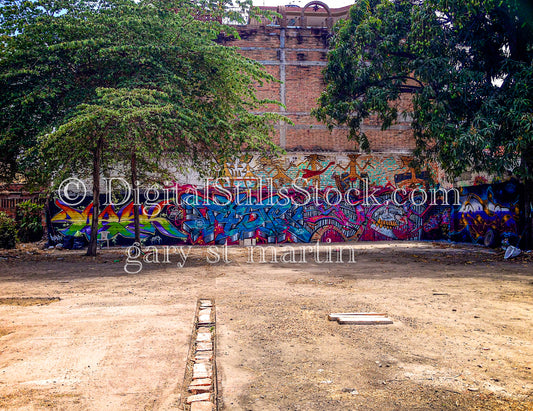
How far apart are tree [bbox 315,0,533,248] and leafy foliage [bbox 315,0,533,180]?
0.02m

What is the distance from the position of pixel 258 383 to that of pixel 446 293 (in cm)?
439

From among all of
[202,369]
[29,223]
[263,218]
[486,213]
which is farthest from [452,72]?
[29,223]

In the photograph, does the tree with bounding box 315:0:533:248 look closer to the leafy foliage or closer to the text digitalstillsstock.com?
the leafy foliage

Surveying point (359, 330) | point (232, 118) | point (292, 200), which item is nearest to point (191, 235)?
point (292, 200)

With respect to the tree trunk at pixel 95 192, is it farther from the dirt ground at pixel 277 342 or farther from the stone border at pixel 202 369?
the stone border at pixel 202 369

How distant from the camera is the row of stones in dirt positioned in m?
2.85

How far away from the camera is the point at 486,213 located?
14375 mm

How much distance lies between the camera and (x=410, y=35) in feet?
35.5

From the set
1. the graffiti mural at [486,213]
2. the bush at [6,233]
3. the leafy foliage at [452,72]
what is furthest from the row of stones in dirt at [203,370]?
the graffiti mural at [486,213]

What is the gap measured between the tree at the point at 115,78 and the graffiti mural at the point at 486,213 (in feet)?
26.8

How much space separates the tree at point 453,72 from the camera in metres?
9.33

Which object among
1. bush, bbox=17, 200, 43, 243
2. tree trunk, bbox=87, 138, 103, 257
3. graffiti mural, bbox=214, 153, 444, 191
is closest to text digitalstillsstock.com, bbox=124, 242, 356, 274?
tree trunk, bbox=87, 138, 103, 257

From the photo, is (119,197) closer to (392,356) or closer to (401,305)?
(401,305)

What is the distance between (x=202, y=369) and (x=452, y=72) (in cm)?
949
